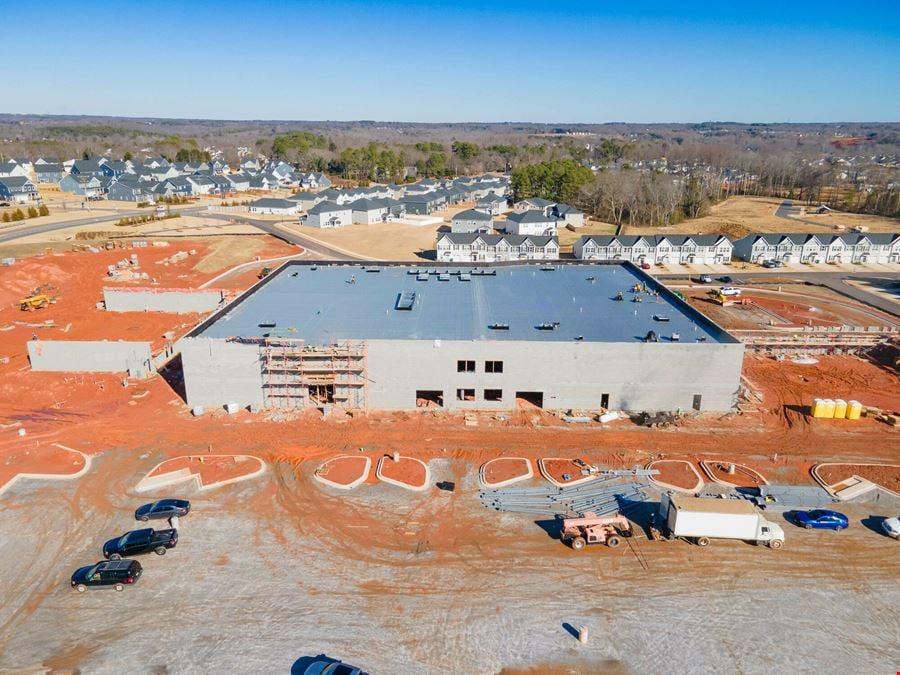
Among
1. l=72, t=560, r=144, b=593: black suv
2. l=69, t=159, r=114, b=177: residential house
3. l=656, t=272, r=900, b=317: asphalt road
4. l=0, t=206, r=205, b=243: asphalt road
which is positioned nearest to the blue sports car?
l=72, t=560, r=144, b=593: black suv

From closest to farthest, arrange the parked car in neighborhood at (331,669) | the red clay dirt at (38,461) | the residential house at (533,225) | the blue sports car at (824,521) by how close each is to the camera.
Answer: the parked car in neighborhood at (331,669) < the blue sports car at (824,521) < the red clay dirt at (38,461) < the residential house at (533,225)

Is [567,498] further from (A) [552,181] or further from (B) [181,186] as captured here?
(B) [181,186]

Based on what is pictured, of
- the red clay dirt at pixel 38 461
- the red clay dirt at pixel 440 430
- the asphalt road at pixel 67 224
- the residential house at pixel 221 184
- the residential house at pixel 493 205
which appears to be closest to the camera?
the red clay dirt at pixel 38 461

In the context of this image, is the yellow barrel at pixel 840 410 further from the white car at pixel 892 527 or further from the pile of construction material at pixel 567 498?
the pile of construction material at pixel 567 498

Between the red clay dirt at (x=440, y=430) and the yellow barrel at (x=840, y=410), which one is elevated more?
the yellow barrel at (x=840, y=410)

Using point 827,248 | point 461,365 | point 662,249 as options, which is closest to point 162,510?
point 461,365

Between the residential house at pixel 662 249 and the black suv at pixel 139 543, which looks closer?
the black suv at pixel 139 543

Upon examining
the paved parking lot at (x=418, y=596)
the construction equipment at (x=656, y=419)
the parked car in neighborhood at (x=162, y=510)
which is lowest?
the paved parking lot at (x=418, y=596)

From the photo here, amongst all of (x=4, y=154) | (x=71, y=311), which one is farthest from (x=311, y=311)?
(x=4, y=154)

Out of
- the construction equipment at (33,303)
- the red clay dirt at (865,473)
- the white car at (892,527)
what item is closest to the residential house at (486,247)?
the construction equipment at (33,303)
